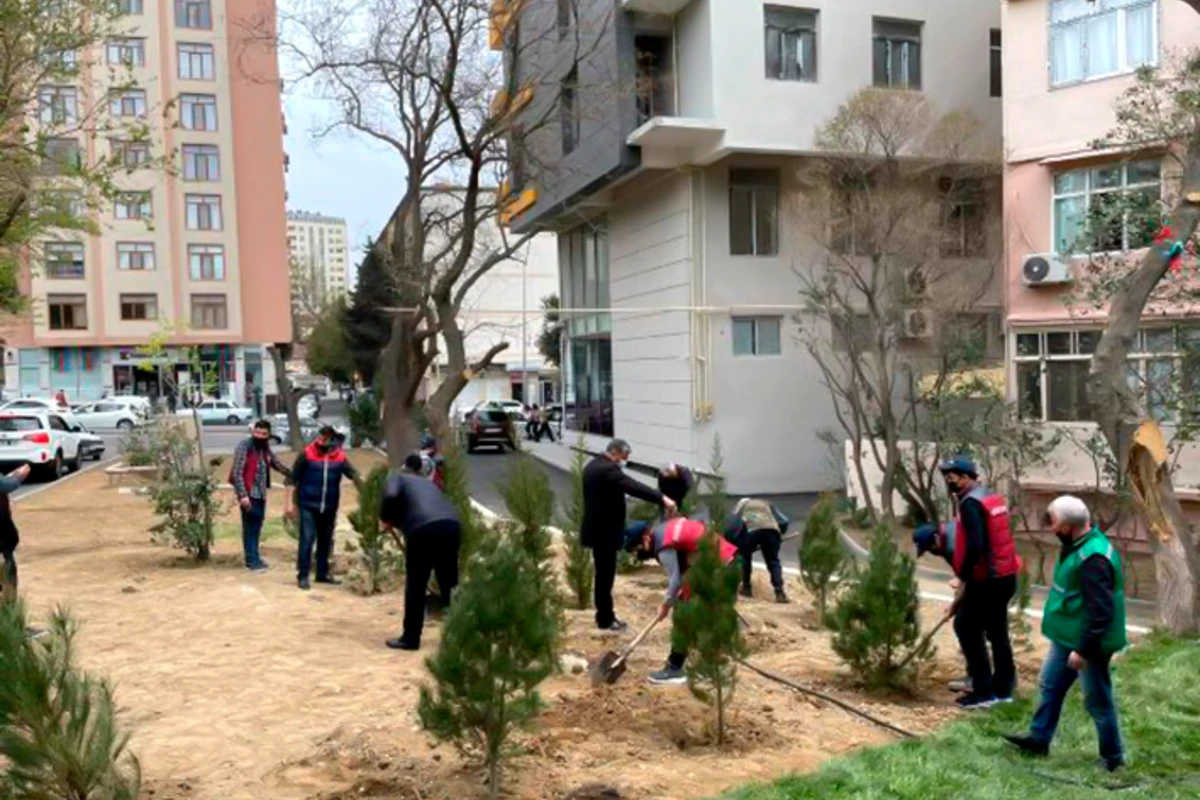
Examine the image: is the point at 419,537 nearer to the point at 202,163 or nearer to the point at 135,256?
the point at 202,163

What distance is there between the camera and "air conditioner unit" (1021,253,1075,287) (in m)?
18.1

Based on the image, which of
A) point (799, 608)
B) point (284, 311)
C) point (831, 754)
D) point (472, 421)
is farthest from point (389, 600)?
point (284, 311)

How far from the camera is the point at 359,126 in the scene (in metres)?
20.1

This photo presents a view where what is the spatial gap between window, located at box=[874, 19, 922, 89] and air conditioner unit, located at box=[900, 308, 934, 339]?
6504mm

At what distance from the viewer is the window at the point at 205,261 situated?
54.4m

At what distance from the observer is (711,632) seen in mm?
6160

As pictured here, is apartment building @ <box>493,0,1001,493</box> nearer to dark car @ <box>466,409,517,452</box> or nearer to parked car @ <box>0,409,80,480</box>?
dark car @ <box>466,409,517,452</box>

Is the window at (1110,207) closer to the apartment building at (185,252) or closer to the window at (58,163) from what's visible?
the window at (58,163)

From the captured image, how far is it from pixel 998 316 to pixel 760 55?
272 inches

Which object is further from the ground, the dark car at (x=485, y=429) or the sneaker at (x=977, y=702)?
the dark car at (x=485, y=429)

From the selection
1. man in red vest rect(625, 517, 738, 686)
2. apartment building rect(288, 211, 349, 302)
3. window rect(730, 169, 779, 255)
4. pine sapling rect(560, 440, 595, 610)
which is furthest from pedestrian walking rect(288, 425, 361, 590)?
apartment building rect(288, 211, 349, 302)

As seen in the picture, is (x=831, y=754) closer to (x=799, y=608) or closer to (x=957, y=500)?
(x=957, y=500)

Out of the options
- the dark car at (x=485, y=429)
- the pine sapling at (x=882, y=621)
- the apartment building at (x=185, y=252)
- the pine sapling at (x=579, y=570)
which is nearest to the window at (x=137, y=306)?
the apartment building at (x=185, y=252)

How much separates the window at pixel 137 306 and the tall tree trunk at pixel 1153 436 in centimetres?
5097
